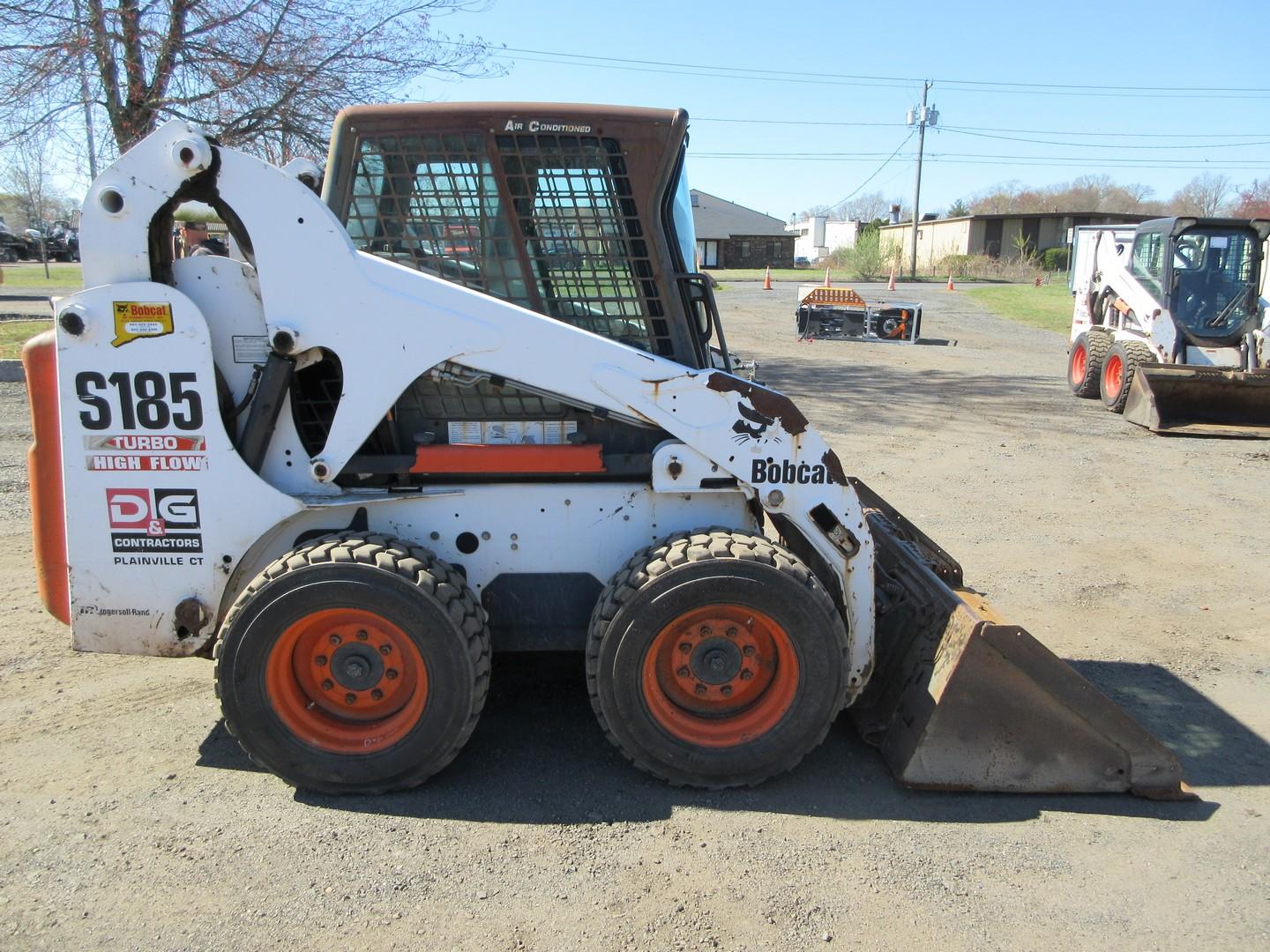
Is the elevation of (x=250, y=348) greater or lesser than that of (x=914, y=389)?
greater

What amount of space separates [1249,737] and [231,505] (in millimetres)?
4180

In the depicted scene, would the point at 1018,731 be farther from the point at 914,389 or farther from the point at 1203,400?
the point at 914,389

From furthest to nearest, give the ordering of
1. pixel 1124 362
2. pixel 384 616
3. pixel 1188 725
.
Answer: pixel 1124 362 → pixel 1188 725 → pixel 384 616

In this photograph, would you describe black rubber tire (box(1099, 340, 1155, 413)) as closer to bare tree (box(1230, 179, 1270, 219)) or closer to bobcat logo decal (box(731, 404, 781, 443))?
bobcat logo decal (box(731, 404, 781, 443))

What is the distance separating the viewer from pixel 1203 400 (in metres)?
11.2

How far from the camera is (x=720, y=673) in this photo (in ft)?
11.5

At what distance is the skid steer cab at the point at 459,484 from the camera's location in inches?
134

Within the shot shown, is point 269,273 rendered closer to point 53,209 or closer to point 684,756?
point 684,756

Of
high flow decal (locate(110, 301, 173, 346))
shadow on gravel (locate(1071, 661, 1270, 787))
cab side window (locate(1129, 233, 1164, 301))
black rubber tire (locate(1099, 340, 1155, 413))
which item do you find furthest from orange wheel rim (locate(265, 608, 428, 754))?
cab side window (locate(1129, 233, 1164, 301))

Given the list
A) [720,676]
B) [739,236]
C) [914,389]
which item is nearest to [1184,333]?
[914,389]

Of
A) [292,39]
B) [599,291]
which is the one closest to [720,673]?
[599,291]

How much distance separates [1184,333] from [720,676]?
1127 cm

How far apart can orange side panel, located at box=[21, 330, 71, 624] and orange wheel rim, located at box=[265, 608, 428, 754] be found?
91 cm

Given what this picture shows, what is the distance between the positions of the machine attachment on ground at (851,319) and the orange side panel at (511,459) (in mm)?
17016
